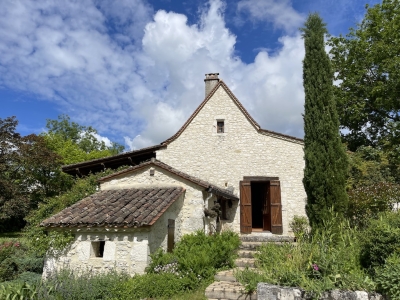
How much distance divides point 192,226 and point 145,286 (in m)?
3.13

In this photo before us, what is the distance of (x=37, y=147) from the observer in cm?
2098

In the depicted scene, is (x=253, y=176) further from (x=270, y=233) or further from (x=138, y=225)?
(x=138, y=225)

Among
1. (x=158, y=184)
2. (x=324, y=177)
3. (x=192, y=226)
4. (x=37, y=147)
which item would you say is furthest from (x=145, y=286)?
(x=37, y=147)

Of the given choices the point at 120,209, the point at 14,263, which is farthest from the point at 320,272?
the point at 14,263

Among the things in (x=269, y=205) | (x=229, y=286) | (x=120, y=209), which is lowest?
(x=229, y=286)

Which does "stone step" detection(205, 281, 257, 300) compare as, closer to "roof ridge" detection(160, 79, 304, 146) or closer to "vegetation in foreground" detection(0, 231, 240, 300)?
"vegetation in foreground" detection(0, 231, 240, 300)

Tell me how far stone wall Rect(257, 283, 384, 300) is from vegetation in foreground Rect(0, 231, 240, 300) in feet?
6.31

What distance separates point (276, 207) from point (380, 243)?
25.9ft

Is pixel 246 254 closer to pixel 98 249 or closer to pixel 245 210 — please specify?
pixel 245 210

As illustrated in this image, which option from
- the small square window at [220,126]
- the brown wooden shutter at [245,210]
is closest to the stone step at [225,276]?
the brown wooden shutter at [245,210]

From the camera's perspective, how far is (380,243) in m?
5.02

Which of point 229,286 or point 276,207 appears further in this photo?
point 276,207

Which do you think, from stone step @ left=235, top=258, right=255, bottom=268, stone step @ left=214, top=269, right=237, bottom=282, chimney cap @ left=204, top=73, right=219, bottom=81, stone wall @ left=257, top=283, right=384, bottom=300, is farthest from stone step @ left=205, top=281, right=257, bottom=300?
chimney cap @ left=204, top=73, right=219, bottom=81

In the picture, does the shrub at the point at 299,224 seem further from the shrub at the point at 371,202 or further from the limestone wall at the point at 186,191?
the limestone wall at the point at 186,191
